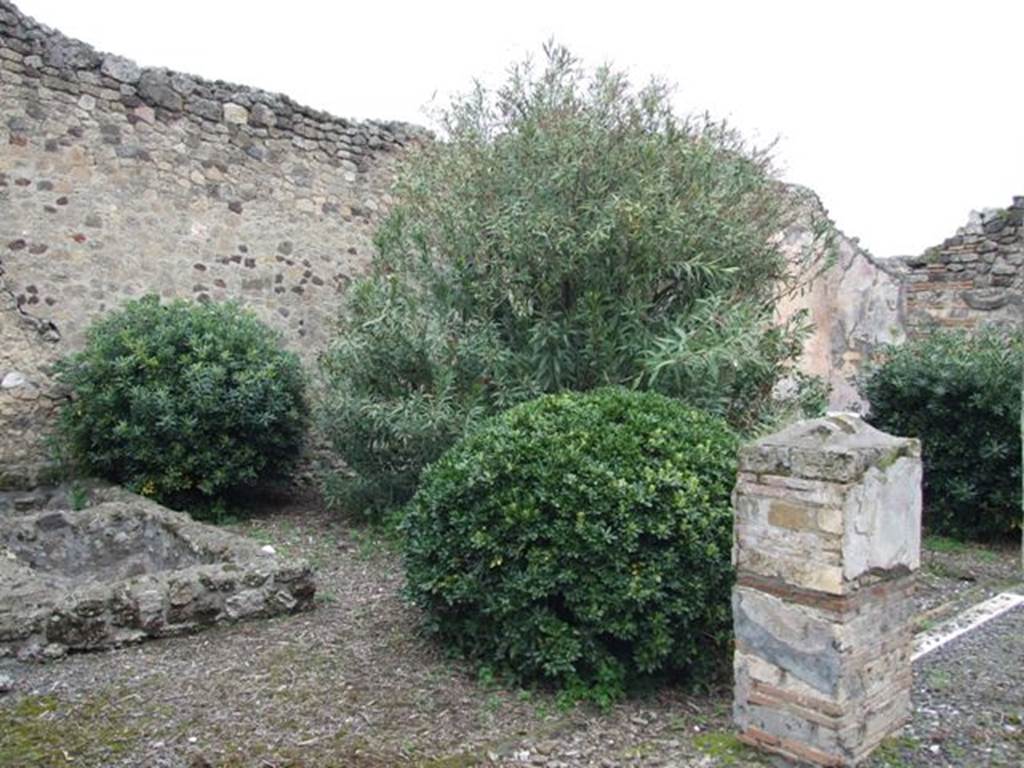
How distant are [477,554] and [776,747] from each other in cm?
136

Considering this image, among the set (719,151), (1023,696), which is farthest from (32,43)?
(1023,696)

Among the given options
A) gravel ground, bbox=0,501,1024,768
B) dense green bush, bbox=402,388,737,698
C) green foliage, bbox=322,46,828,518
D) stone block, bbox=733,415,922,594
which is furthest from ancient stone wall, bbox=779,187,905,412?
stone block, bbox=733,415,922,594

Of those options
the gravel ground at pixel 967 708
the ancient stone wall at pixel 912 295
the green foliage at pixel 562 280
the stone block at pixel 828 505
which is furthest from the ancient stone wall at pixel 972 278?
the stone block at pixel 828 505

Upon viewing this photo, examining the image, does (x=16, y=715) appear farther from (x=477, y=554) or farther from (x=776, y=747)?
(x=776, y=747)

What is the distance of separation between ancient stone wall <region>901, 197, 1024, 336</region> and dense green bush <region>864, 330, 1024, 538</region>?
230 cm

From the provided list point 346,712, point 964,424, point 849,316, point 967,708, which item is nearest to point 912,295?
point 849,316

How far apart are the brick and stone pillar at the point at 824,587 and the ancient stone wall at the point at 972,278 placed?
8.10m

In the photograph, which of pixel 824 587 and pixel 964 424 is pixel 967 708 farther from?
pixel 964 424

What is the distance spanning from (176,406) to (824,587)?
503cm

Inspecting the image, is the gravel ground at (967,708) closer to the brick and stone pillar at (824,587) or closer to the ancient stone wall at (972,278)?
the brick and stone pillar at (824,587)

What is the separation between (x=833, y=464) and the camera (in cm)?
265

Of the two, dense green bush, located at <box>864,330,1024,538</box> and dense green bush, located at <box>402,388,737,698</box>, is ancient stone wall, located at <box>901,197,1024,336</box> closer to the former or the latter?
dense green bush, located at <box>864,330,1024,538</box>

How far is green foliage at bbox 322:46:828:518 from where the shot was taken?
554 cm

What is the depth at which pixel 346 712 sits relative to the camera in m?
3.14
